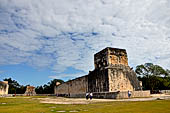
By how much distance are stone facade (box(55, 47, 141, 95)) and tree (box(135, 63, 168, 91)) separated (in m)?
15.2

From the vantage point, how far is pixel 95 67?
28000mm

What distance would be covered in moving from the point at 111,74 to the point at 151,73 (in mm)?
20872

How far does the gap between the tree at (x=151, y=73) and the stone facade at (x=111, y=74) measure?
15162 millimetres

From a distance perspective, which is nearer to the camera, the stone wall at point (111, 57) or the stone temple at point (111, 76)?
the stone temple at point (111, 76)

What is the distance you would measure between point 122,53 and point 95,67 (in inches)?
216

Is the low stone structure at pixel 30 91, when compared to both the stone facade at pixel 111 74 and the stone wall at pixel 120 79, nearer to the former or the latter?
the stone facade at pixel 111 74

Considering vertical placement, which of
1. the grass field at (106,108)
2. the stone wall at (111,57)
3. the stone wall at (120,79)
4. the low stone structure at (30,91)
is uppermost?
the stone wall at (111,57)

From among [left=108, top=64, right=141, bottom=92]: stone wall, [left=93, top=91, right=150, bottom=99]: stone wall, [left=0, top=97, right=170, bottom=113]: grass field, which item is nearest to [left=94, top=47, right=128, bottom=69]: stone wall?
[left=108, top=64, right=141, bottom=92]: stone wall

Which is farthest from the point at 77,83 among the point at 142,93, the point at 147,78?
the point at 147,78

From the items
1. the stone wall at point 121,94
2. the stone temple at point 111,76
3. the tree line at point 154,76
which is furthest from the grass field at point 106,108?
the tree line at point 154,76

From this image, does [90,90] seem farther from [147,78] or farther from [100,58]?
[147,78]

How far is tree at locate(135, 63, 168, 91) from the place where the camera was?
38062 millimetres

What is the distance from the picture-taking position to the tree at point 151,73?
38062 millimetres

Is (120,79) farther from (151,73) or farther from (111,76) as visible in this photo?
(151,73)
